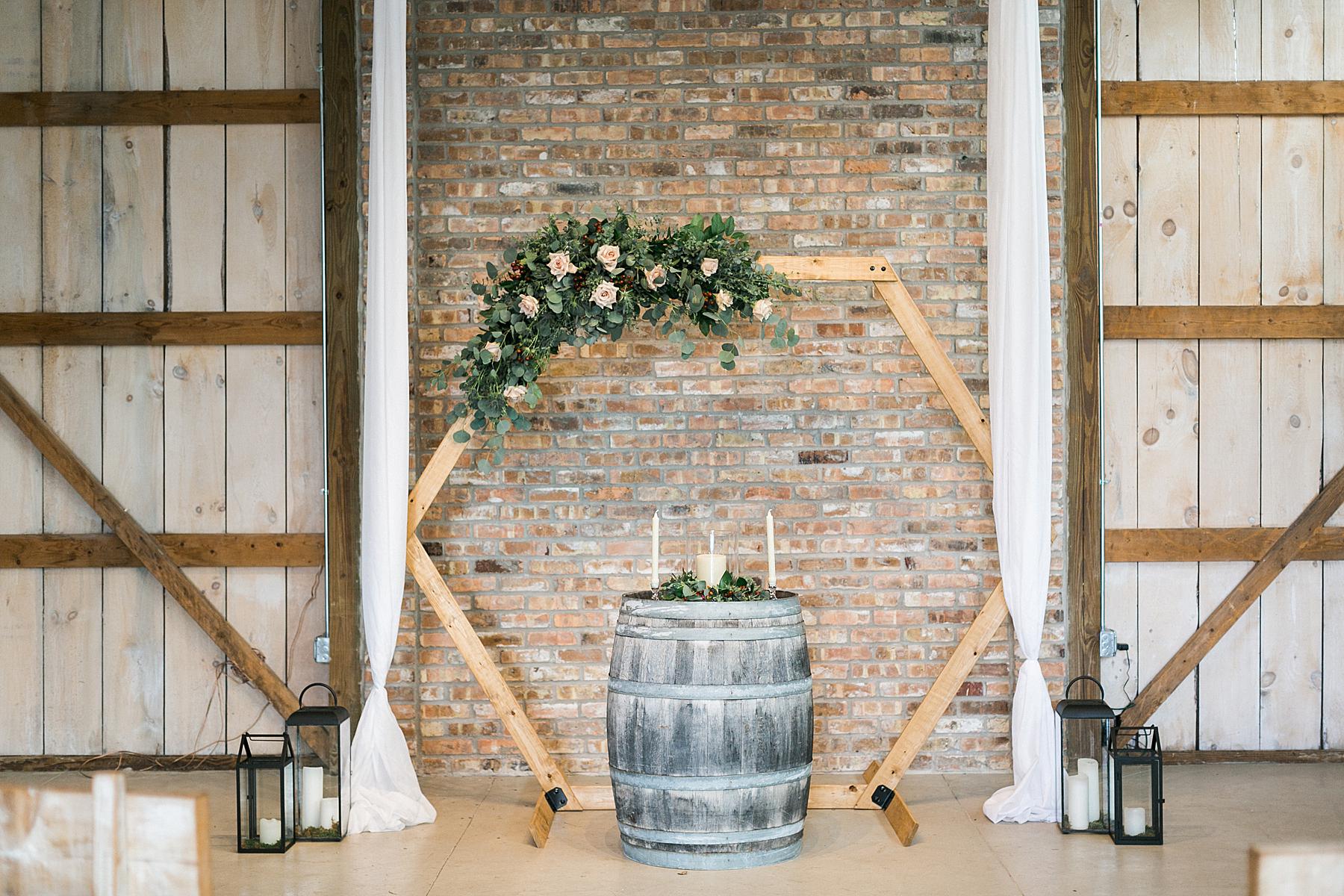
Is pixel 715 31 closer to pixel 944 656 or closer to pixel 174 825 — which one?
pixel 944 656

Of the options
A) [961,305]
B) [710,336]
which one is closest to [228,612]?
[710,336]

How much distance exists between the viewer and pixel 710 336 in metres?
4.48

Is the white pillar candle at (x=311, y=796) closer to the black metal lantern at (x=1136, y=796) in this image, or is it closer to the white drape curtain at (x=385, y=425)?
the white drape curtain at (x=385, y=425)

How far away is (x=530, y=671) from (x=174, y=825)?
125 inches

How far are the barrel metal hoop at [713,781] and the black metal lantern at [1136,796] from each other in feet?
3.44

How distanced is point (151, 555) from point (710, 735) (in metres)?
2.48

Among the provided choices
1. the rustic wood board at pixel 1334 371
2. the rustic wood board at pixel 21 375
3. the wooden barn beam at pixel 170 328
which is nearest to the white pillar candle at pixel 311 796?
the rustic wood board at pixel 21 375

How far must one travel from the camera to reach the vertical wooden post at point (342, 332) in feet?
14.4

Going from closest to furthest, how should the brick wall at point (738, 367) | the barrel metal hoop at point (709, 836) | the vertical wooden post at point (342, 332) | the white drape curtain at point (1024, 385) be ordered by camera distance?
the barrel metal hoop at point (709, 836) → the white drape curtain at point (1024, 385) → the vertical wooden post at point (342, 332) → the brick wall at point (738, 367)

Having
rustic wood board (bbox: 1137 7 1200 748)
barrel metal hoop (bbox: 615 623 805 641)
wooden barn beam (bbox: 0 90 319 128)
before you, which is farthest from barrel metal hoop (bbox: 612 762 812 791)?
wooden barn beam (bbox: 0 90 319 128)

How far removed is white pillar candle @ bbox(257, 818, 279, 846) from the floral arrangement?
4.46ft

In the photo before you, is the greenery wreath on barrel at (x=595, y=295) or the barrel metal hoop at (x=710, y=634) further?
the greenery wreath on barrel at (x=595, y=295)

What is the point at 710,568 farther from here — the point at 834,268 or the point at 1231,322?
the point at 1231,322

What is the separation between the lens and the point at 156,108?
469 cm
